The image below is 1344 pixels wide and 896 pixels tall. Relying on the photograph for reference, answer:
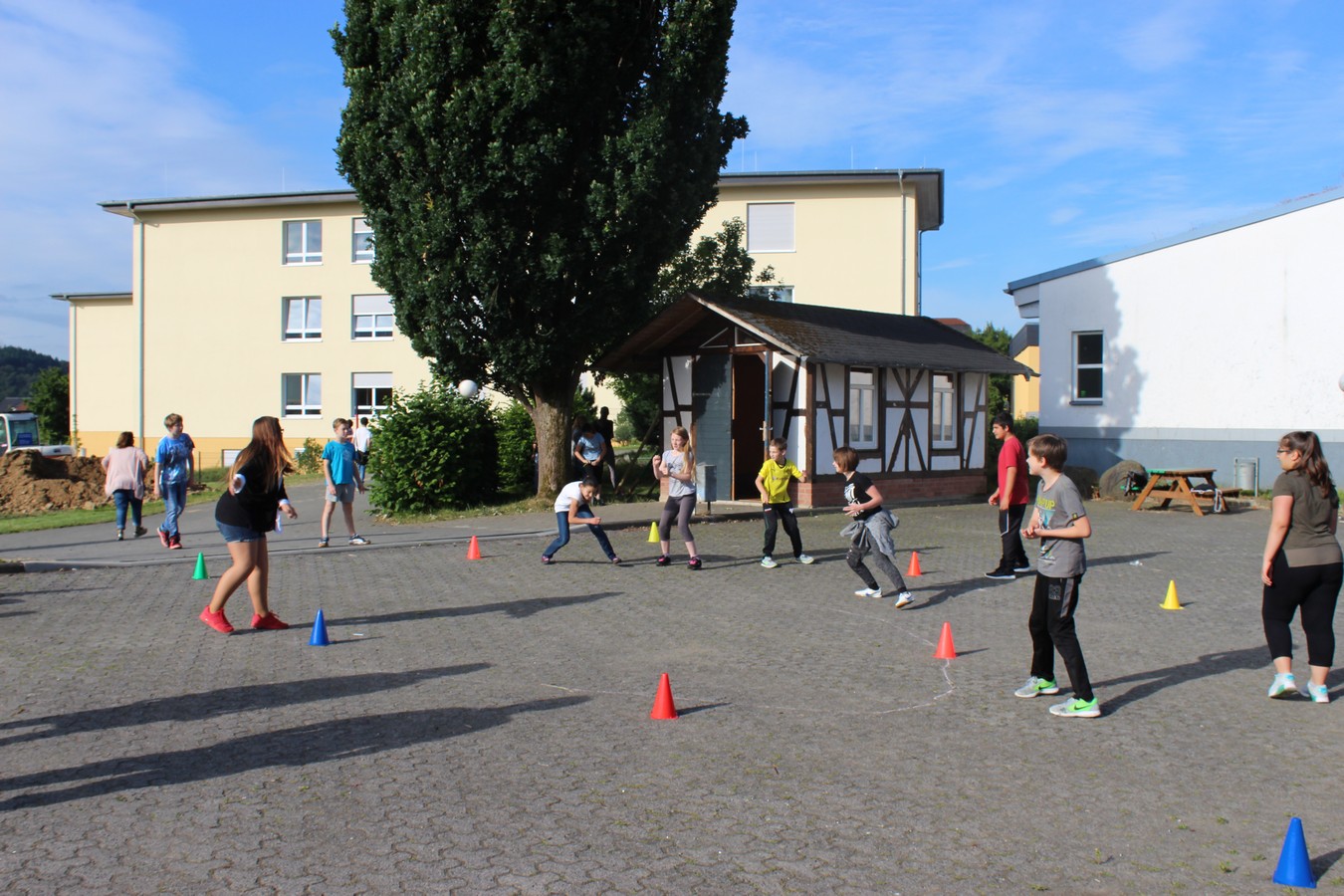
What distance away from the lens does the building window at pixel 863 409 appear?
2125cm

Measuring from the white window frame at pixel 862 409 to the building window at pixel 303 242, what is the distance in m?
24.7

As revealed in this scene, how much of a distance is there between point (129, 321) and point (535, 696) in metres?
42.3

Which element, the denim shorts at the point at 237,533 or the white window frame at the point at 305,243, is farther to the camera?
the white window frame at the point at 305,243

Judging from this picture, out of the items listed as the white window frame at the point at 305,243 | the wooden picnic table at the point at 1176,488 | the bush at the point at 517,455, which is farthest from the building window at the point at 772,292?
the white window frame at the point at 305,243

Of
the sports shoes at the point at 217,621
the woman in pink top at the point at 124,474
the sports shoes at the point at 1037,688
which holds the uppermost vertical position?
the woman in pink top at the point at 124,474

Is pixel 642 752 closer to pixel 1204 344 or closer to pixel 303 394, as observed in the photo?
pixel 1204 344

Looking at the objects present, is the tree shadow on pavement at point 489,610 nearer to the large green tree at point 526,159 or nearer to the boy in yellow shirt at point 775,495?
the boy in yellow shirt at point 775,495

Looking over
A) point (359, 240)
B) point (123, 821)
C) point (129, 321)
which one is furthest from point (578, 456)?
point (129, 321)

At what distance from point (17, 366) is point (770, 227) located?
128 m

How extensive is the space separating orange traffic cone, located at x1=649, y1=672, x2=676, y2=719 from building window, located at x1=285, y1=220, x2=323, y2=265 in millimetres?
36016

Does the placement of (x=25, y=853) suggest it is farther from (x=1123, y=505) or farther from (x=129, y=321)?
(x=129, y=321)

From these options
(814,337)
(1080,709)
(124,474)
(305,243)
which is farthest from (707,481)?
(305,243)

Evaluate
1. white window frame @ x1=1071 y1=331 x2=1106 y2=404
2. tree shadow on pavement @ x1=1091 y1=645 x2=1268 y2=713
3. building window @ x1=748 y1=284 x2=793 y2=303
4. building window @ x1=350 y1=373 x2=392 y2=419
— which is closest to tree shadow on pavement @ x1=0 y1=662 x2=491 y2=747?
tree shadow on pavement @ x1=1091 y1=645 x2=1268 y2=713

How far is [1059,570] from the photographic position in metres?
6.52
